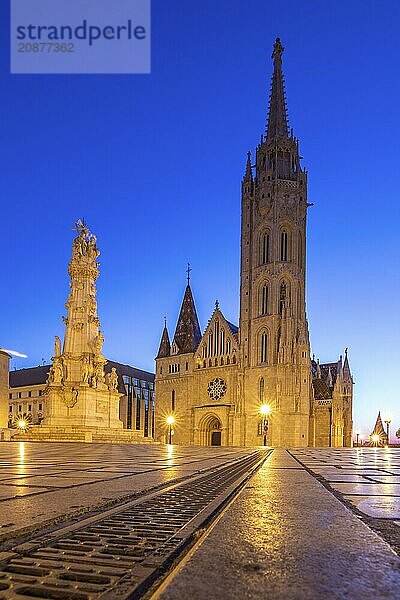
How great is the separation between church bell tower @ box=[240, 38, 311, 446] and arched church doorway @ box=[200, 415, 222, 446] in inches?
160

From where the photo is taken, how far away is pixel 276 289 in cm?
5675

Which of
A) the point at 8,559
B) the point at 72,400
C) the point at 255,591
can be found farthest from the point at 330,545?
the point at 72,400

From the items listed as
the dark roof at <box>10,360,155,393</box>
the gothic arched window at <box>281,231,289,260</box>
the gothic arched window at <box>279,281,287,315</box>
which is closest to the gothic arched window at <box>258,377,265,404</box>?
the gothic arched window at <box>279,281,287,315</box>

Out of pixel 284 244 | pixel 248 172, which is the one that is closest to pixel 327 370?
pixel 284 244

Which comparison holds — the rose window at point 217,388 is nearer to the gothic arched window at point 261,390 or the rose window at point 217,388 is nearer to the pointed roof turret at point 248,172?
the gothic arched window at point 261,390

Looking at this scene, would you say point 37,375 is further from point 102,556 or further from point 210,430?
point 102,556

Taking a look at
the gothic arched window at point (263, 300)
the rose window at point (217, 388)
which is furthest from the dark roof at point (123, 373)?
the gothic arched window at point (263, 300)

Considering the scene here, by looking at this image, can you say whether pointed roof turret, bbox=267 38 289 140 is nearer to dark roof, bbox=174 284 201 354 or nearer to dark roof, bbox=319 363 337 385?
dark roof, bbox=174 284 201 354

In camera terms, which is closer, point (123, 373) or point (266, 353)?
point (266, 353)

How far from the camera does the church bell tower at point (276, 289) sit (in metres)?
53.5

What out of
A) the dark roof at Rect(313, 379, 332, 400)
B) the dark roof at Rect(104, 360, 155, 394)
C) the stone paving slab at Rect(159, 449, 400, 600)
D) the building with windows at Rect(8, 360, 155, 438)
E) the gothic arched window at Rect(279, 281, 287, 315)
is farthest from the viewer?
the dark roof at Rect(104, 360, 155, 394)

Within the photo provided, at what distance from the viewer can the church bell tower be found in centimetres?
5350

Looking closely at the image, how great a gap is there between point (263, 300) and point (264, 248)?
5.60 m

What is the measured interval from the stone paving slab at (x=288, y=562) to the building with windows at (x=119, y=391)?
251ft
